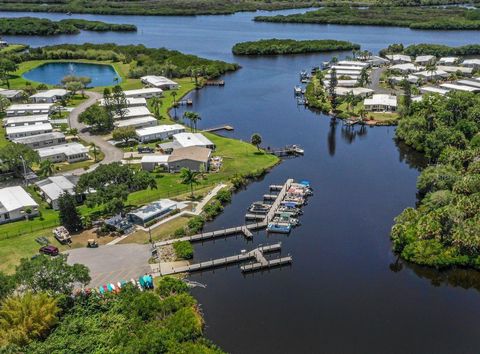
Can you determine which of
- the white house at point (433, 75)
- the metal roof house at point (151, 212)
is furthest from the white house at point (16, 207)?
the white house at point (433, 75)

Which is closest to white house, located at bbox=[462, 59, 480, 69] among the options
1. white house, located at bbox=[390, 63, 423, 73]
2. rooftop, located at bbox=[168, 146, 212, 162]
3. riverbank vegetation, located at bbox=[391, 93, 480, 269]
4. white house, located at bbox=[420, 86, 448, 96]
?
white house, located at bbox=[390, 63, 423, 73]

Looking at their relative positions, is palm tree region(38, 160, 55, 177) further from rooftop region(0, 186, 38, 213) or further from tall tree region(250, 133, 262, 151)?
tall tree region(250, 133, 262, 151)

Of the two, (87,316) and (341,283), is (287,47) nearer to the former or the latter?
(341,283)

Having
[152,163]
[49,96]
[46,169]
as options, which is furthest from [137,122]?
[49,96]

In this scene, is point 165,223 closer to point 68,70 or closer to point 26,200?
point 26,200

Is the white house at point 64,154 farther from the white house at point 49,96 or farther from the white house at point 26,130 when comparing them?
the white house at point 49,96

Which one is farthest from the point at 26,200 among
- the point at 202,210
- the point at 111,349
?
the point at 111,349
